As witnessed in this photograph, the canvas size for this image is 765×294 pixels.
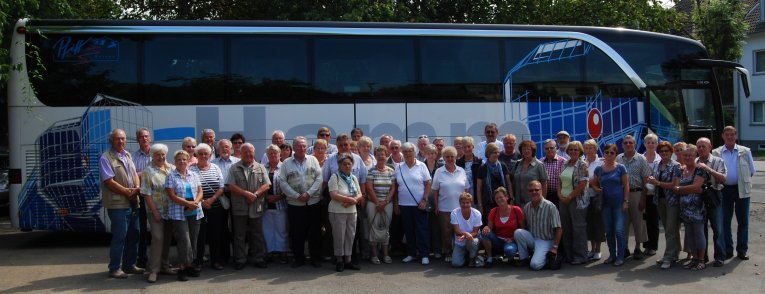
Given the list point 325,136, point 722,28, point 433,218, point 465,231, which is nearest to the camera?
point 465,231

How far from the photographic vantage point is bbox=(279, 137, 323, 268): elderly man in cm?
807

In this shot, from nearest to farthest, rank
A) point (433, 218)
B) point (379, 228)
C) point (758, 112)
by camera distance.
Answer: point (379, 228) < point (433, 218) < point (758, 112)

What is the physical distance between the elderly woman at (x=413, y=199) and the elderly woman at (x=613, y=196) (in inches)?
84.3

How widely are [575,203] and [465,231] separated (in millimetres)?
1429

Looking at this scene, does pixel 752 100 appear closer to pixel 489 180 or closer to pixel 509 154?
pixel 509 154

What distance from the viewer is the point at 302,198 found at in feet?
26.4

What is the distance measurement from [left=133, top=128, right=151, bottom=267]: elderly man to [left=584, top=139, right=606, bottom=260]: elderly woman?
5407 millimetres

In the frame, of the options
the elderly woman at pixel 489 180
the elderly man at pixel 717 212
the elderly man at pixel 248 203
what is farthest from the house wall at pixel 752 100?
the elderly man at pixel 248 203

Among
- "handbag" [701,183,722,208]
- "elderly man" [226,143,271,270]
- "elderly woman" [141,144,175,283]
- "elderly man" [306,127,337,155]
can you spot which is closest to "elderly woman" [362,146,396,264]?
"elderly man" [306,127,337,155]

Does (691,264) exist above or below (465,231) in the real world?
below

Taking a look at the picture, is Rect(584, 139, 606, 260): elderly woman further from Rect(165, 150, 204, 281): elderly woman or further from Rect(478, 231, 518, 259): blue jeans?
Rect(165, 150, 204, 281): elderly woman

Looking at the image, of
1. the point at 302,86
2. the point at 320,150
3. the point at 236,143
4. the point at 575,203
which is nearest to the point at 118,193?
the point at 236,143

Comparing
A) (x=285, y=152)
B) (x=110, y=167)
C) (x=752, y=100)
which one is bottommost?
(x=110, y=167)

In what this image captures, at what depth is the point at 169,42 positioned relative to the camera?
973 centimetres
